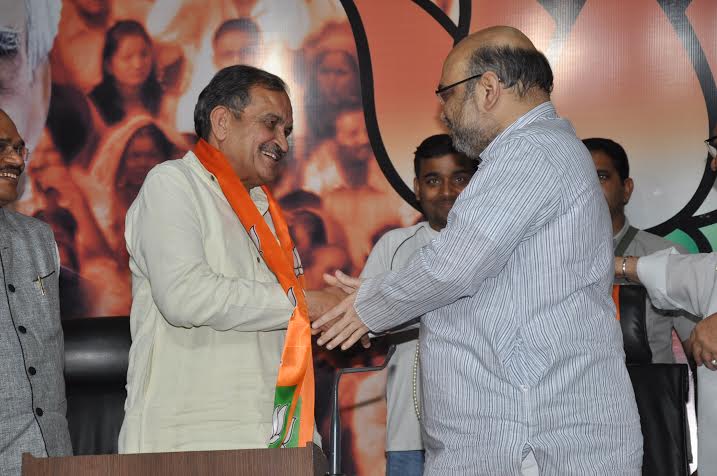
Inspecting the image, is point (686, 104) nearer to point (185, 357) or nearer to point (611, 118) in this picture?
point (611, 118)

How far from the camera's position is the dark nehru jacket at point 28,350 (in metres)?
2.48

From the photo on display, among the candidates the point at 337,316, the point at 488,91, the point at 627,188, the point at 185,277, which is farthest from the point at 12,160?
the point at 627,188

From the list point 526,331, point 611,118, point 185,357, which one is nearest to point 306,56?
point 611,118

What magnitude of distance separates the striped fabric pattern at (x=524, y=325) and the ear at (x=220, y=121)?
0.96 metres

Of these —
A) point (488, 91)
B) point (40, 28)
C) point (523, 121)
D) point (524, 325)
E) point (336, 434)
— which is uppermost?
point (40, 28)

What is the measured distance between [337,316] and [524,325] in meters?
0.60

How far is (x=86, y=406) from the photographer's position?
3480mm

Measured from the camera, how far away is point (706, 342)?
278cm

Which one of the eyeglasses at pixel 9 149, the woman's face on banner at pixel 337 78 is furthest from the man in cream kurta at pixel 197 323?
the woman's face on banner at pixel 337 78

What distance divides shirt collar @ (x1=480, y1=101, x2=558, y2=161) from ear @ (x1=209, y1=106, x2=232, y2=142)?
94 cm

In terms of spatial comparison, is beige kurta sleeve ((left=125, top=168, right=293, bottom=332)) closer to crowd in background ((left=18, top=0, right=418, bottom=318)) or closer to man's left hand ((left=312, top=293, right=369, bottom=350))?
man's left hand ((left=312, top=293, right=369, bottom=350))

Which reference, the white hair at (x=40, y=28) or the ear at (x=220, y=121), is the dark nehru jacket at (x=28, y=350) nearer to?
the ear at (x=220, y=121)

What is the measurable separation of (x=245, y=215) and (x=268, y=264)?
16 centimetres

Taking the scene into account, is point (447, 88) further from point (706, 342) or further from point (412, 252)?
point (412, 252)
